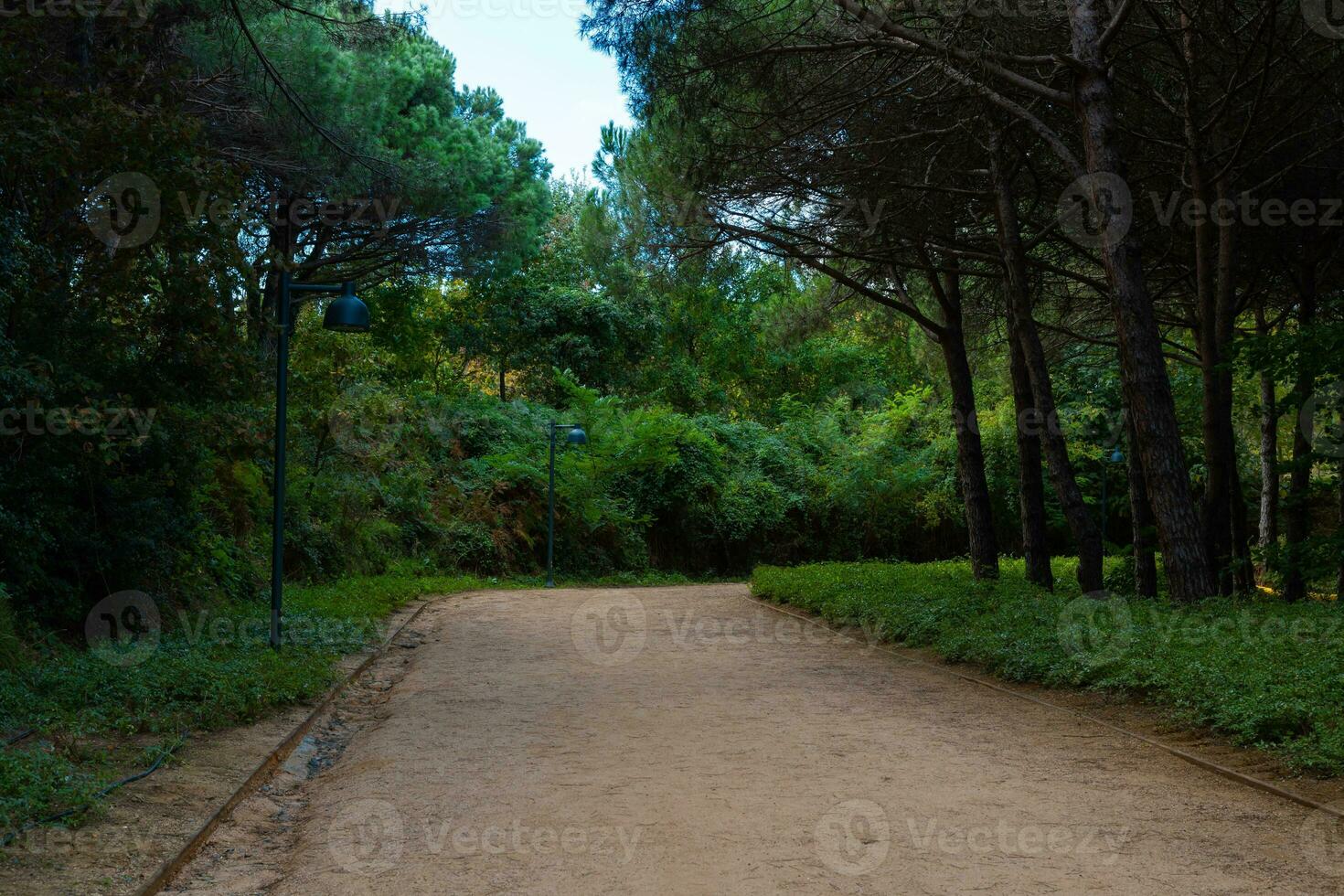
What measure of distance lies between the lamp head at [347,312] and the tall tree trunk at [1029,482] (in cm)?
883

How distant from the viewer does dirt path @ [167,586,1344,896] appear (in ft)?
15.2

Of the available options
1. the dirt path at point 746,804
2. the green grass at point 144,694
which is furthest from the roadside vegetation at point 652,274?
the dirt path at point 746,804

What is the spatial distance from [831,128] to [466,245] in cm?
848

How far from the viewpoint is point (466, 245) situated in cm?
2016

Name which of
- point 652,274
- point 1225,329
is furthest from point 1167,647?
point 652,274

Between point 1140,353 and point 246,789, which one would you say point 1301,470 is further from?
point 246,789

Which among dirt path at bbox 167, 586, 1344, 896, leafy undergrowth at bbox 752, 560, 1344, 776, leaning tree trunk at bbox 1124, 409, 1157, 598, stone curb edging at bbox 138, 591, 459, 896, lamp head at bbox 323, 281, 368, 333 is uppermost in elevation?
lamp head at bbox 323, 281, 368, 333

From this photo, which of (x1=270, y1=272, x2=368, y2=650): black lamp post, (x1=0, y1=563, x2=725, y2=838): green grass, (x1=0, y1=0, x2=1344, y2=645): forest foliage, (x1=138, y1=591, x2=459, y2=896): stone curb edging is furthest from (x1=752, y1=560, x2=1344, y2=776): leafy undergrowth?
(x1=270, y1=272, x2=368, y2=650): black lamp post

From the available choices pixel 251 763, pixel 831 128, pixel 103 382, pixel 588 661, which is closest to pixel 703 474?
pixel 831 128

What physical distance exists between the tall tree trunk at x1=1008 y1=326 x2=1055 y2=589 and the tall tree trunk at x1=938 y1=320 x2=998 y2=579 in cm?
89

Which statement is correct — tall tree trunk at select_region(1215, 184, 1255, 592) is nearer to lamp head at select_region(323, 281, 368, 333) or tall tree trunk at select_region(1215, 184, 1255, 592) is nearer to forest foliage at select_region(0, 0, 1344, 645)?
forest foliage at select_region(0, 0, 1344, 645)

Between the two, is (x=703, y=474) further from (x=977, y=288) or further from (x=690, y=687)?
(x=690, y=687)

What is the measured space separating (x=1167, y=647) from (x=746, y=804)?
4.53 m

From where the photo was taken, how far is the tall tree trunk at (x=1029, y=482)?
14.9 meters
